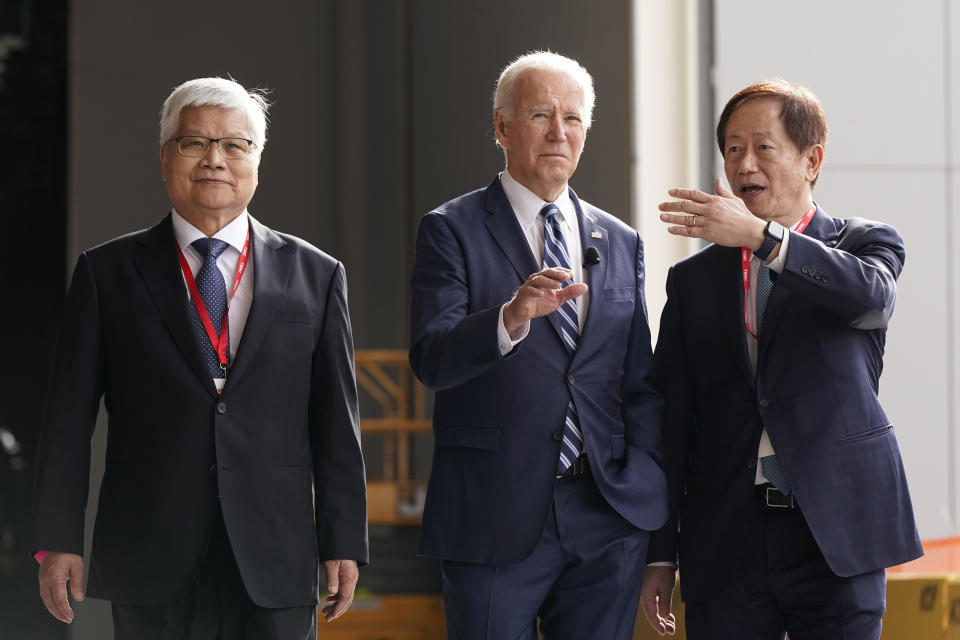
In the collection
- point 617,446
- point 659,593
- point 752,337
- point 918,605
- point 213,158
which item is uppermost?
point 213,158

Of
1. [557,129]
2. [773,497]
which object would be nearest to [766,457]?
[773,497]

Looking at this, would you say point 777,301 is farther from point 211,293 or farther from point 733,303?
point 211,293

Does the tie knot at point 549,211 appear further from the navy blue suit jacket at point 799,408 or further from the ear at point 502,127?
the navy blue suit jacket at point 799,408

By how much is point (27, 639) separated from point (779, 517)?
5.12 meters

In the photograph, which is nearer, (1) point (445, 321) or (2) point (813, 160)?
(1) point (445, 321)

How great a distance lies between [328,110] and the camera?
7.18m

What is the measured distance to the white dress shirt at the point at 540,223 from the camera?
7.79ft

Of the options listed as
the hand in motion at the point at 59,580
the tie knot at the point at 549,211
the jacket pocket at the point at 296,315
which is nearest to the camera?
the hand in motion at the point at 59,580

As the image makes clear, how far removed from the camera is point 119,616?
2207 millimetres

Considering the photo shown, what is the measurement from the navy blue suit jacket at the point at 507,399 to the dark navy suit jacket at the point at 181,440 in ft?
0.65

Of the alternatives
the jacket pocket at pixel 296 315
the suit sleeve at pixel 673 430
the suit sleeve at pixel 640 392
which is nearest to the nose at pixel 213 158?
the jacket pocket at pixel 296 315

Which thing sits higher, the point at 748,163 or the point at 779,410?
the point at 748,163

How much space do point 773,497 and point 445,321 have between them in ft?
2.42

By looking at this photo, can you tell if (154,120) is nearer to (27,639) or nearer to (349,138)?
(349,138)
